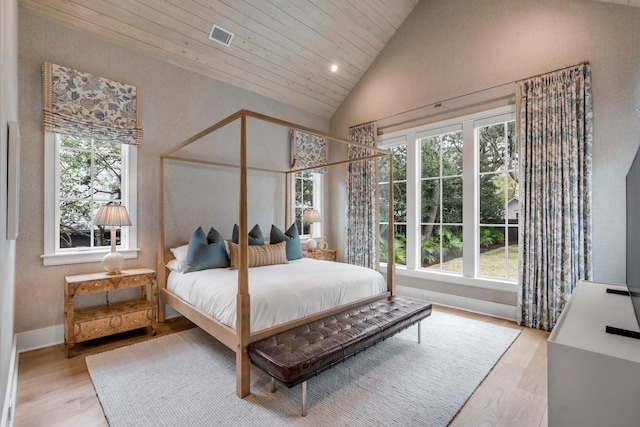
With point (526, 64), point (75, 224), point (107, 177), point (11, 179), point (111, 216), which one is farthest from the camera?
point (526, 64)

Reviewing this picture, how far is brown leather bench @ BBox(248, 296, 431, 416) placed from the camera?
5.72 ft

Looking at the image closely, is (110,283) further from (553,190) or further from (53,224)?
(553,190)

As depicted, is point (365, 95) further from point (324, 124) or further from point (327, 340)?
point (327, 340)

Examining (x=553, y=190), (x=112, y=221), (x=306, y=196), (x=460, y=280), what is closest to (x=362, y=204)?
(x=306, y=196)

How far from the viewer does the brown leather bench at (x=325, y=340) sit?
174cm

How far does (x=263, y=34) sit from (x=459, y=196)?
3.15 m

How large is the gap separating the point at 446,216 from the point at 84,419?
13.0 ft

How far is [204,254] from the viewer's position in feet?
10.0

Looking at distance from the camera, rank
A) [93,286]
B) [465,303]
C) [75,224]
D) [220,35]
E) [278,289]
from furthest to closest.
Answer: [465,303] → [220,35] → [75,224] → [93,286] → [278,289]

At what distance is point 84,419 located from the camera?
1746 millimetres

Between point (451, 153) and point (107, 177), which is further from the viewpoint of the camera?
point (451, 153)

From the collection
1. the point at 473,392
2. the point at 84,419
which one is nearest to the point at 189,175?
the point at 84,419

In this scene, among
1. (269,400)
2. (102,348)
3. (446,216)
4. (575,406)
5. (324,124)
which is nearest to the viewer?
(575,406)

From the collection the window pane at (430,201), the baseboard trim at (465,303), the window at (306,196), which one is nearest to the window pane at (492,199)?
the window pane at (430,201)
